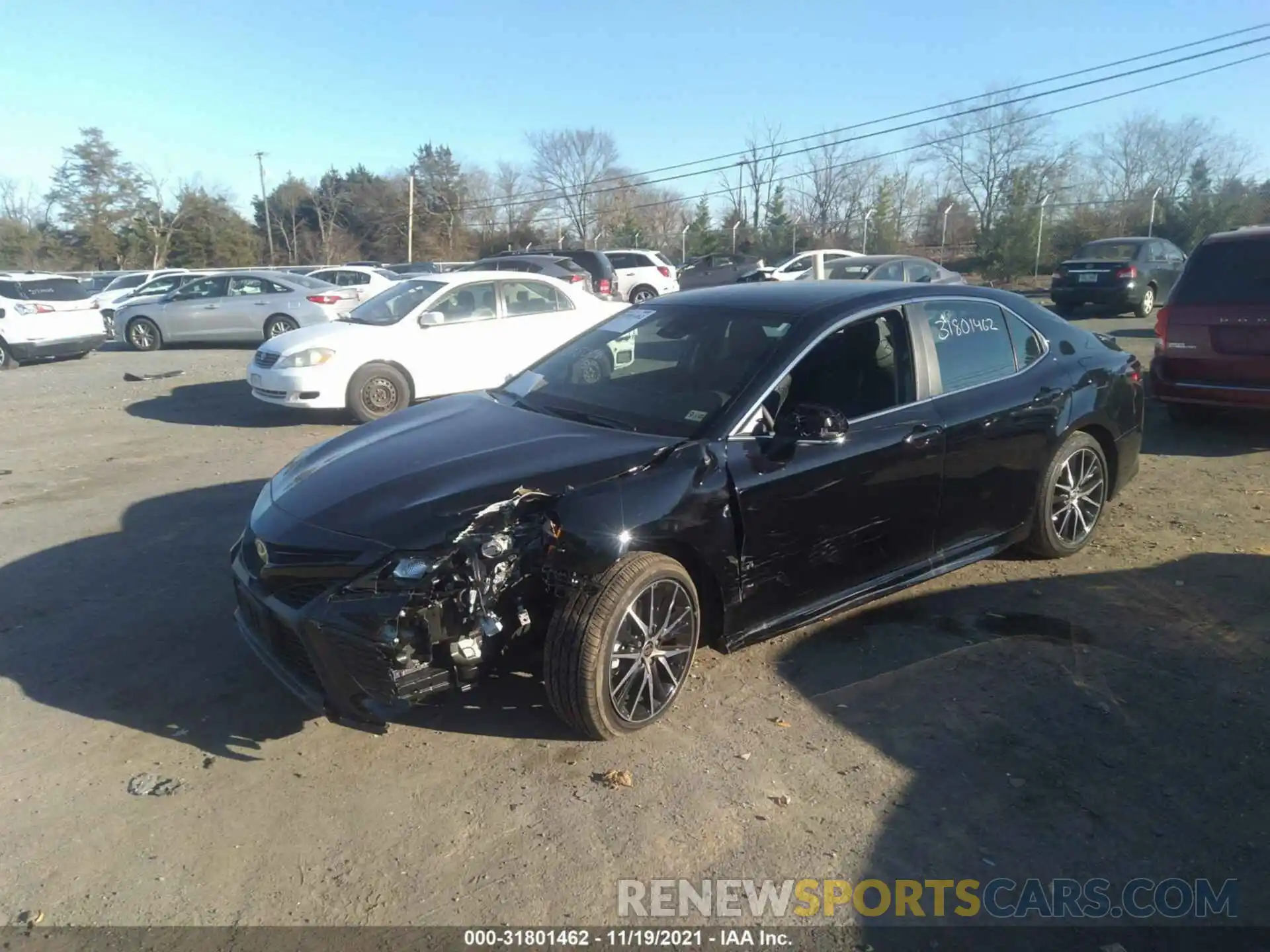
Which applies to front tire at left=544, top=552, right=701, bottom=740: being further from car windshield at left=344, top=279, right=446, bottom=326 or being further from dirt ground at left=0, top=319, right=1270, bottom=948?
car windshield at left=344, top=279, right=446, bottom=326

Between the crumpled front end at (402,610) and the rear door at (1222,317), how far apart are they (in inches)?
271

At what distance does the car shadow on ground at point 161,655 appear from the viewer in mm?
3865

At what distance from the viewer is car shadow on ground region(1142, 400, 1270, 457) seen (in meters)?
8.00

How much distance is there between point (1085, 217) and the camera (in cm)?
3419

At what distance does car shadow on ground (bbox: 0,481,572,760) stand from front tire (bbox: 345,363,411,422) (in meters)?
3.86

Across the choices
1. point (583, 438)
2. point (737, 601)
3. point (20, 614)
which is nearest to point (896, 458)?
point (737, 601)

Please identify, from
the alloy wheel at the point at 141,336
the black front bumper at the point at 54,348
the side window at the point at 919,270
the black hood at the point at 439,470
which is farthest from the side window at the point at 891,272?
the black front bumper at the point at 54,348

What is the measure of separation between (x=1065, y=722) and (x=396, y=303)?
8.60 metres

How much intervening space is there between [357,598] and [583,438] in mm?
1191

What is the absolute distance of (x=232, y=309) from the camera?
706 inches

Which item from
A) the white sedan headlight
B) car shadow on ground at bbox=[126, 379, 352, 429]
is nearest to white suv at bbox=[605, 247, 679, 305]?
car shadow on ground at bbox=[126, 379, 352, 429]

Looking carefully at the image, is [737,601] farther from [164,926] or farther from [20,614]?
[20,614]

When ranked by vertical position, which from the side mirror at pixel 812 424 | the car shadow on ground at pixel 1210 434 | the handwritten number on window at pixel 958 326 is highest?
the handwritten number on window at pixel 958 326

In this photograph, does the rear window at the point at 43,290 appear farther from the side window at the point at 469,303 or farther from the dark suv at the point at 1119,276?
the dark suv at the point at 1119,276
